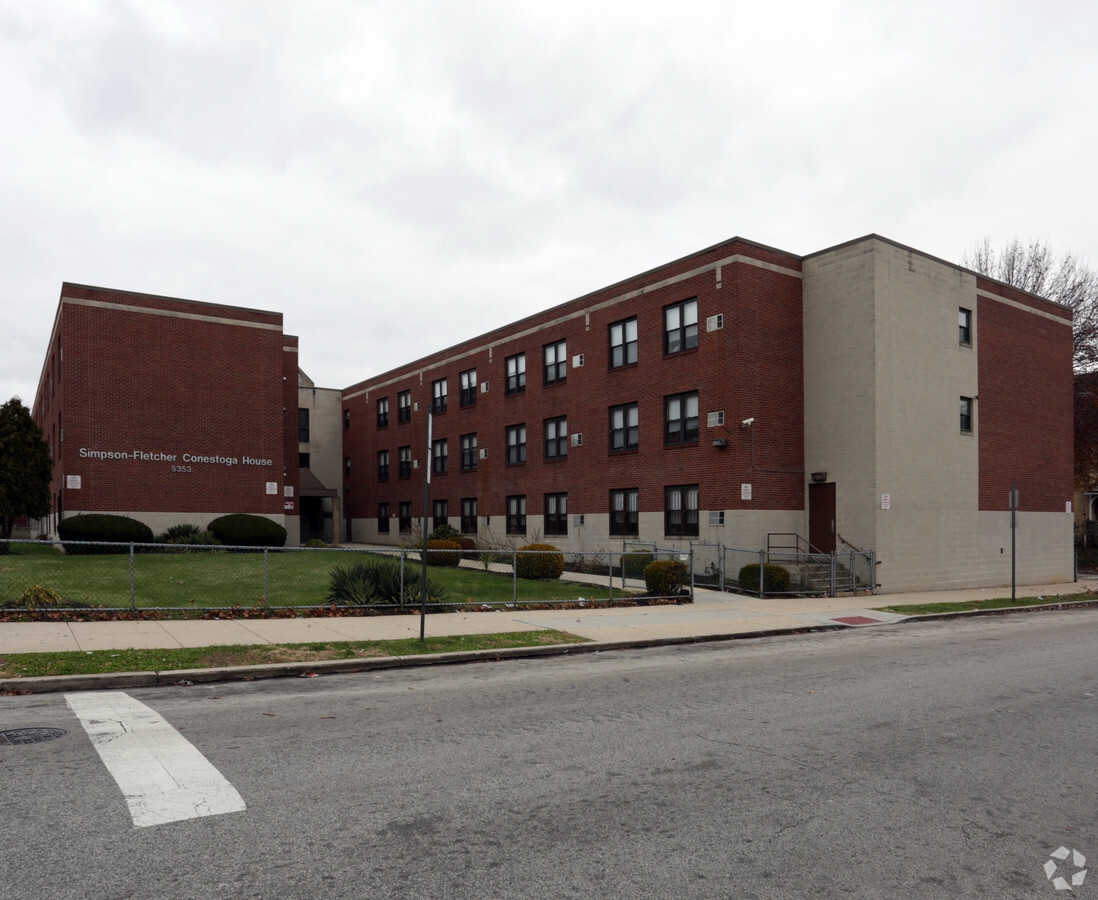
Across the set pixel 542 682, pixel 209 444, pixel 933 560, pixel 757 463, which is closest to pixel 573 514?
pixel 757 463

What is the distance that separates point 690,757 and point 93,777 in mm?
4454

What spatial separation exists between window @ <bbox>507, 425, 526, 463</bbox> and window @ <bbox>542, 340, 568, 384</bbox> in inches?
120

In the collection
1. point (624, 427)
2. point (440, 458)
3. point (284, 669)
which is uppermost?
point (624, 427)

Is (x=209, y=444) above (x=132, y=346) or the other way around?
the other way around

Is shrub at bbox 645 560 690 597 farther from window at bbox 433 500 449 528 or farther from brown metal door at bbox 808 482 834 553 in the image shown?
window at bbox 433 500 449 528

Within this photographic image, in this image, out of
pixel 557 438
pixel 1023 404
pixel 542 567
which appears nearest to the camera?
pixel 542 567

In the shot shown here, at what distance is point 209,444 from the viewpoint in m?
35.0

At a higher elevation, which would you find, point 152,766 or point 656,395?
point 656,395

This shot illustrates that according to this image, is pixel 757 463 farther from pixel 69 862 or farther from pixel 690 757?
pixel 69 862

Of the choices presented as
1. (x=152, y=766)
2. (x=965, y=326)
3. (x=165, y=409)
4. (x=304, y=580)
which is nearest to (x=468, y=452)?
(x=165, y=409)

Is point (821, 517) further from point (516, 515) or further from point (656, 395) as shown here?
point (516, 515)

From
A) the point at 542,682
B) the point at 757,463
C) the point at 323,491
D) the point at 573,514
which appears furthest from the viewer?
the point at 323,491

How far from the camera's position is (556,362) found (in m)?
35.1

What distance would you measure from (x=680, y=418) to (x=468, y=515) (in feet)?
52.9
